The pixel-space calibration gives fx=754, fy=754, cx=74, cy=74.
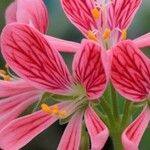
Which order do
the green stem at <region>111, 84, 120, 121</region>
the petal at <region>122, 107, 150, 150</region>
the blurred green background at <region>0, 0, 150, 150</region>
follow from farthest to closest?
the blurred green background at <region>0, 0, 150, 150</region>
the green stem at <region>111, 84, 120, 121</region>
the petal at <region>122, 107, 150, 150</region>

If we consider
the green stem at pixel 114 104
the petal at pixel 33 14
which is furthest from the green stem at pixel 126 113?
the petal at pixel 33 14

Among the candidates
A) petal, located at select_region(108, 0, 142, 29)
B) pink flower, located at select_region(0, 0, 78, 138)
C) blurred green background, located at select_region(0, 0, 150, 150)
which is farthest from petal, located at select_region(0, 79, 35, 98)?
blurred green background, located at select_region(0, 0, 150, 150)

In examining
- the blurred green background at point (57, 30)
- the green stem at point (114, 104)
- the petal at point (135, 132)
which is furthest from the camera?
the blurred green background at point (57, 30)

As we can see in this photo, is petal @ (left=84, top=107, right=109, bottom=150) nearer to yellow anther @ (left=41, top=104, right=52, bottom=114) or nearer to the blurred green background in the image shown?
yellow anther @ (left=41, top=104, right=52, bottom=114)

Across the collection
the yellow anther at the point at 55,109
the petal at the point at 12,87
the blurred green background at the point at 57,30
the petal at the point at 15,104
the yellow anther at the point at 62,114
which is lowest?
the blurred green background at the point at 57,30

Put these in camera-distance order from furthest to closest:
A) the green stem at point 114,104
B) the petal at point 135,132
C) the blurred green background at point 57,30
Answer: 1. the blurred green background at point 57,30
2. the green stem at point 114,104
3. the petal at point 135,132

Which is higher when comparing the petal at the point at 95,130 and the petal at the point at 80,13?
the petal at the point at 80,13

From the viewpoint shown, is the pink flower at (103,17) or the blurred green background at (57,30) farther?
the blurred green background at (57,30)

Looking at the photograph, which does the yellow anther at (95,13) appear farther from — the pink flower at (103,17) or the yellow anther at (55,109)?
the yellow anther at (55,109)
